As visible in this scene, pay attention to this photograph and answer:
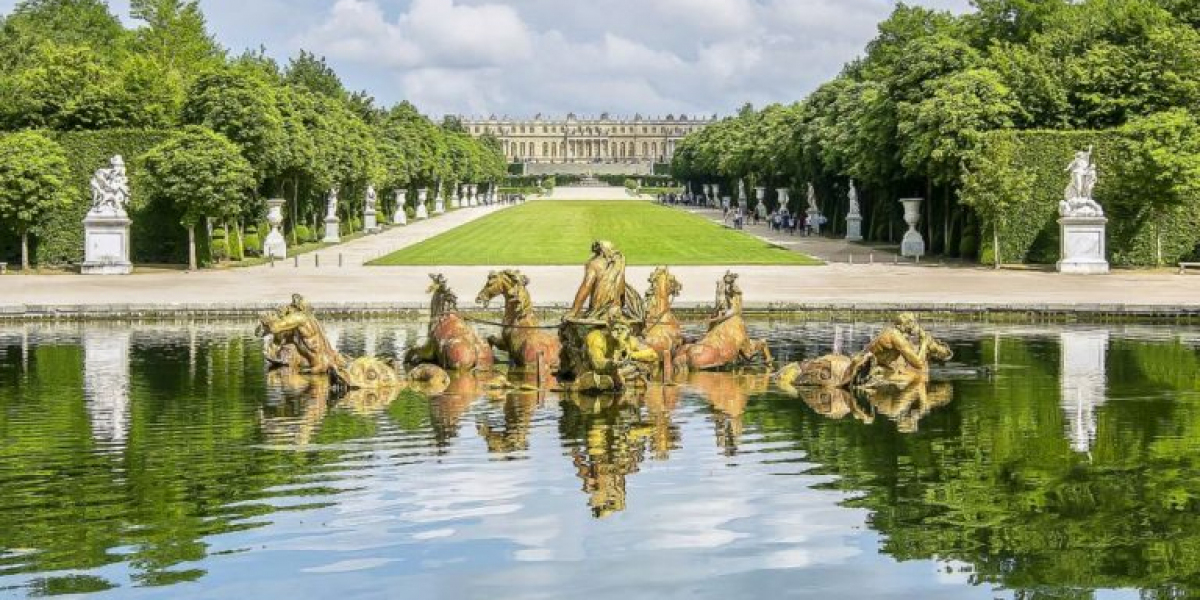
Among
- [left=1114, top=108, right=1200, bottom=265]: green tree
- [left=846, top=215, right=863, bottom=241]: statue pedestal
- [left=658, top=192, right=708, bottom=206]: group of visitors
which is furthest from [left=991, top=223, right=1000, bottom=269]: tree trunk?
[left=658, top=192, right=708, bottom=206]: group of visitors

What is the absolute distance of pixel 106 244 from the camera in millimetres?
47688

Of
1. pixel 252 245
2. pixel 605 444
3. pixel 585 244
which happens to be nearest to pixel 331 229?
pixel 252 245

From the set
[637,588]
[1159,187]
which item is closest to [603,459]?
[637,588]

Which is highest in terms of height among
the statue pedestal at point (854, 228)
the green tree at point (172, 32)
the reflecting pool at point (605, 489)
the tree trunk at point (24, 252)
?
the green tree at point (172, 32)

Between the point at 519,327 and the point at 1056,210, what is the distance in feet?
105

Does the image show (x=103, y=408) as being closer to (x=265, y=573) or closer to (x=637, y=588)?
(x=265, y=573)

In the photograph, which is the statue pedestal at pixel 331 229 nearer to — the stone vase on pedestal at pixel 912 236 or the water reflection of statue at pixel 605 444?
the stone vase on pedestal at pixel 912 236

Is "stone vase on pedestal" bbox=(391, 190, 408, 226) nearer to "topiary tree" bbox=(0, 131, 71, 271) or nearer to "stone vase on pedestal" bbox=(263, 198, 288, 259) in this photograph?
"stone vase on pedestal" bbox=(263, 198, 288, 259)

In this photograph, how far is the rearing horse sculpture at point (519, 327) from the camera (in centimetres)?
2156

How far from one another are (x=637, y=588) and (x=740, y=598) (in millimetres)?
699

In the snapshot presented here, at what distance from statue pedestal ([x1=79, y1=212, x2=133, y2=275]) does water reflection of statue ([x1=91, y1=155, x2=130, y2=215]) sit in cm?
42

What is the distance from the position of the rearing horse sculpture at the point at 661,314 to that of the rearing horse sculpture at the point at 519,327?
4.25ft

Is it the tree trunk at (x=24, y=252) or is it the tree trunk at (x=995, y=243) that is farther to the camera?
the tree trunk at (x=995, y=243)

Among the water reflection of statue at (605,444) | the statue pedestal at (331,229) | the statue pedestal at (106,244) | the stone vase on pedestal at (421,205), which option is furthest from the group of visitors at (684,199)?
the water reflection of statue at (605,444)
